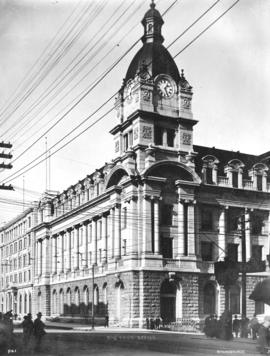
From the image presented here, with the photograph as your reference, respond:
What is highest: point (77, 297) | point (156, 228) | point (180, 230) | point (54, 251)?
point (156, 228)

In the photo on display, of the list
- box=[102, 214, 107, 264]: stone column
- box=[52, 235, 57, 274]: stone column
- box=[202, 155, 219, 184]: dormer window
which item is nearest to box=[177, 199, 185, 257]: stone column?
box=[202, 155, 219, 184]: dormer window

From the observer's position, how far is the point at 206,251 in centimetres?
5625

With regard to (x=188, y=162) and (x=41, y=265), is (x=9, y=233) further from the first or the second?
(x=188, y=162)

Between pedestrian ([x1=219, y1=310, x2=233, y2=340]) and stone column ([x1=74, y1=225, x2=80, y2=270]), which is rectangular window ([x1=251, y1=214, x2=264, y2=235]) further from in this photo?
pedestrian ([x1=219, y1=310, x2=233, y2=340])

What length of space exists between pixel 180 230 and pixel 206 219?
3.97 metres

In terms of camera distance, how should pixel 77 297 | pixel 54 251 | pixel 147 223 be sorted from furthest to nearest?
pixel 54 251 → pixel 77 297 → pixel 147 223

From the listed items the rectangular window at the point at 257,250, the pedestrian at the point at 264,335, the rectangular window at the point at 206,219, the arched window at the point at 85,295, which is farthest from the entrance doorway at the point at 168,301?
the pedestrian at the point at 264,335

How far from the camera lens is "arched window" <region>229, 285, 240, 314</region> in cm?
5541

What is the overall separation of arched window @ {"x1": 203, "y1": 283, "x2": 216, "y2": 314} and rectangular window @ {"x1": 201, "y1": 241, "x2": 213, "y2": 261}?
2.48 metres

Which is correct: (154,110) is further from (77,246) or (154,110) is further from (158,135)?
(77,246)

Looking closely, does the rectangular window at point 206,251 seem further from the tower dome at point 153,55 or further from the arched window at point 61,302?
the arched window at point 61,302

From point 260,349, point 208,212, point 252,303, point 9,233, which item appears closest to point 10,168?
point 260,349

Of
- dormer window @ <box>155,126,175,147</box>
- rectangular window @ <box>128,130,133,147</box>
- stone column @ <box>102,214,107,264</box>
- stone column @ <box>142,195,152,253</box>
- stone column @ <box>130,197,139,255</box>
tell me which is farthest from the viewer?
stone column @ <box>102,214,107,264</box>

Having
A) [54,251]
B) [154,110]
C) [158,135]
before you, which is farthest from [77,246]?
[154,110]
